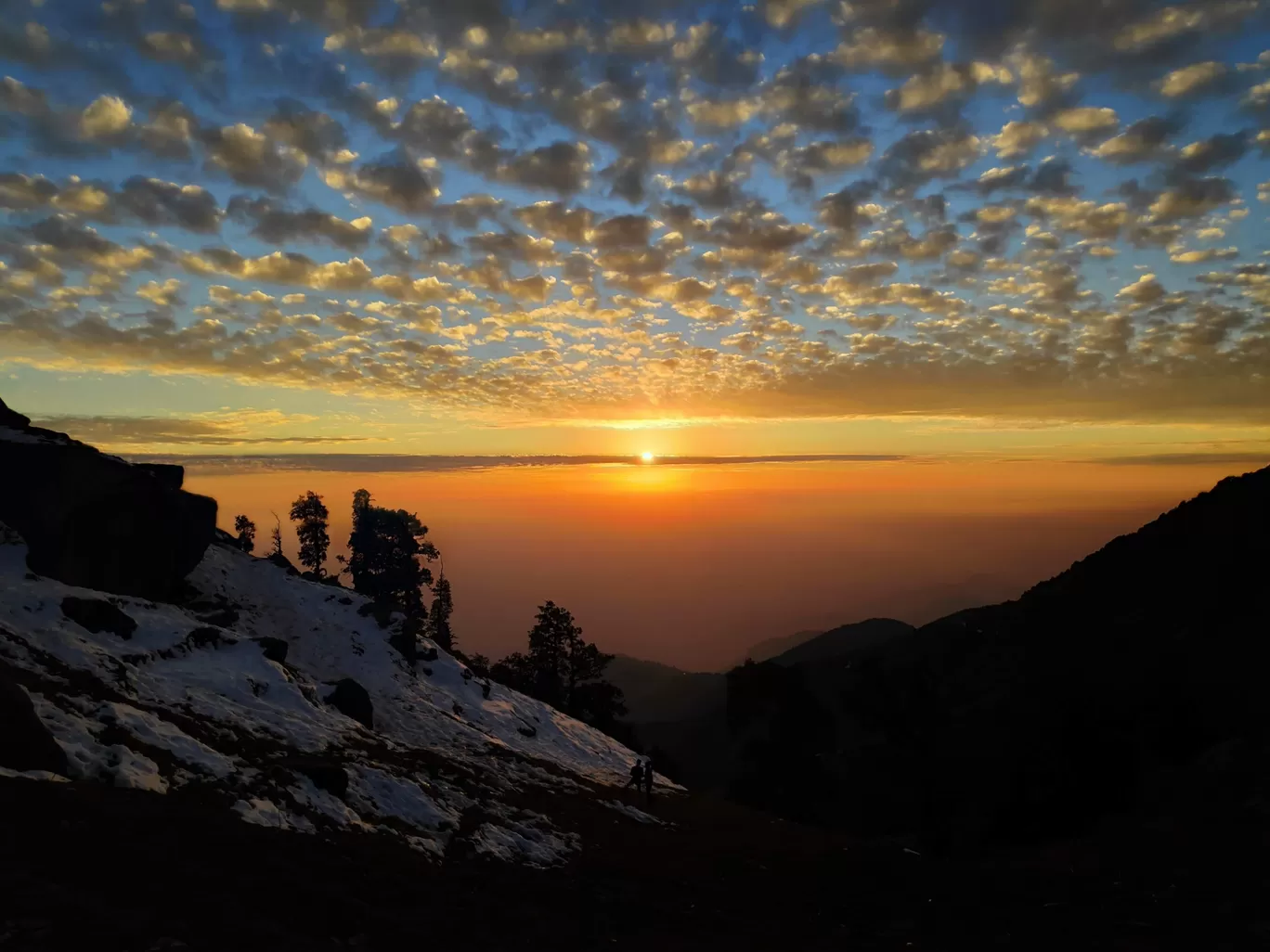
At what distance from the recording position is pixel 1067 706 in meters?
30.7

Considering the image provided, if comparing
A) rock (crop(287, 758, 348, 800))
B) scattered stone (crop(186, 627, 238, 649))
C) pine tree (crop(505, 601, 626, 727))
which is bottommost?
pine tree (crop(505, 601, 626, 727))

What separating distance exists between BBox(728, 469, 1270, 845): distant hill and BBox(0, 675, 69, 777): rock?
3140 cm

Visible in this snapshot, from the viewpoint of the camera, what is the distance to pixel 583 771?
4253 centimetres

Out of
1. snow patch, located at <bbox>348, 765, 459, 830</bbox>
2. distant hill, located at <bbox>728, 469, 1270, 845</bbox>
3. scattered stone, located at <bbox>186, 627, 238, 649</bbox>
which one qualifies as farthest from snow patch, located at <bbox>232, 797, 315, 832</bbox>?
distant hill, located at <bbox>728, 469, 1270, 845</bbox>

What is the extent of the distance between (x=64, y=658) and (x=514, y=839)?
1713cm

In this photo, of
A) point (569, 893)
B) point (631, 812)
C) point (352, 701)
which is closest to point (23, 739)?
point (569, 893)

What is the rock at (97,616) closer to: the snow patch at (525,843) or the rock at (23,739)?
the rock at (23,739)

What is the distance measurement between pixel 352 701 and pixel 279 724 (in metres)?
8.45

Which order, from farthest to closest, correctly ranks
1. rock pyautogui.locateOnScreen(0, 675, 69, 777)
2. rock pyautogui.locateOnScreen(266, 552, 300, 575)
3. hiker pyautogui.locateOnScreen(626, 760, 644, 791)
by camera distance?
1. rock pyautogui.locateOnScreen(266, 552, 300, 575)
2. hiker pyautogui.locateOnScreen(626, 760, 644, 791)
3. rock pyautogui.locateOnScreen(0, 675, 69, 777)

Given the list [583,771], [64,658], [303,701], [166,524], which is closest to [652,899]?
[303,701]

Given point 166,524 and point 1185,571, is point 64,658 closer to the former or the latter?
point 166,524

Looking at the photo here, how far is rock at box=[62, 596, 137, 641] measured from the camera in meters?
28.6

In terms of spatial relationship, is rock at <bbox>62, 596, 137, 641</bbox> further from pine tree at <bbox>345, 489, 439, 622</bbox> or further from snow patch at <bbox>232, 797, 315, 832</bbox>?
pine tree at <bbox>345, 489, 439, 622</bbox>

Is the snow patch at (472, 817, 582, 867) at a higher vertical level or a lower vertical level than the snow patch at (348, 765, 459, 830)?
lower
